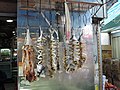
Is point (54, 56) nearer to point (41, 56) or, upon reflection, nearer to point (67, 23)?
point (41, 56)

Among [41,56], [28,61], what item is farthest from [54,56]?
[28,61]

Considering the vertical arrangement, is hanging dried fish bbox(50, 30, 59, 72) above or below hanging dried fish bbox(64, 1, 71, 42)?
below

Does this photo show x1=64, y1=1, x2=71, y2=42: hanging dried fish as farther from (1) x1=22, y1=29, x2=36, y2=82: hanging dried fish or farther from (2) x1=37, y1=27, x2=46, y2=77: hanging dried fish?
(1) x1=22, y1=29, x2=36, y2=82: hanging dried fish

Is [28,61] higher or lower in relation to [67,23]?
lower

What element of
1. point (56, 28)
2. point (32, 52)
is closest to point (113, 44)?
point (56, 28)

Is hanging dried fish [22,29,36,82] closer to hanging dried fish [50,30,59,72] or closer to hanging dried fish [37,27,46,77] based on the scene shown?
hanging dried fish [37,27,46,77]

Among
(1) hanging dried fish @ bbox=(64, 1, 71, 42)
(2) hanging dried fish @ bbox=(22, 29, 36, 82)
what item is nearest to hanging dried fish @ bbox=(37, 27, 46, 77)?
(2) hanging dried fish @ bbox=(22, 29, 36, 82)

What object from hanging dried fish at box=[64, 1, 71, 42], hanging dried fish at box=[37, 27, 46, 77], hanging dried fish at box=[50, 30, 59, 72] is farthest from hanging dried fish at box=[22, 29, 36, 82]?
hanging dried fish at box=[64, 1, 71, 42]

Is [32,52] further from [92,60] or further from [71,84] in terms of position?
[92,60]

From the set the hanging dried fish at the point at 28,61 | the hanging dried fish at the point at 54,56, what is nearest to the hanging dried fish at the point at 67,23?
the hanging dried fish at the point at 54,56

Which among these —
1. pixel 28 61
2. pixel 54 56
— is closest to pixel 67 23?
pixel 54 56

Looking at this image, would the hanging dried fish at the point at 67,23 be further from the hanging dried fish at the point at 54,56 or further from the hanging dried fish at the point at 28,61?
the hanging dried fish at the point at 28,61

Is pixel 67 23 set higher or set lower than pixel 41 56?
higher

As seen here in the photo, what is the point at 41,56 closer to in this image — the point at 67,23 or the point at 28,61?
the point at 28,61
